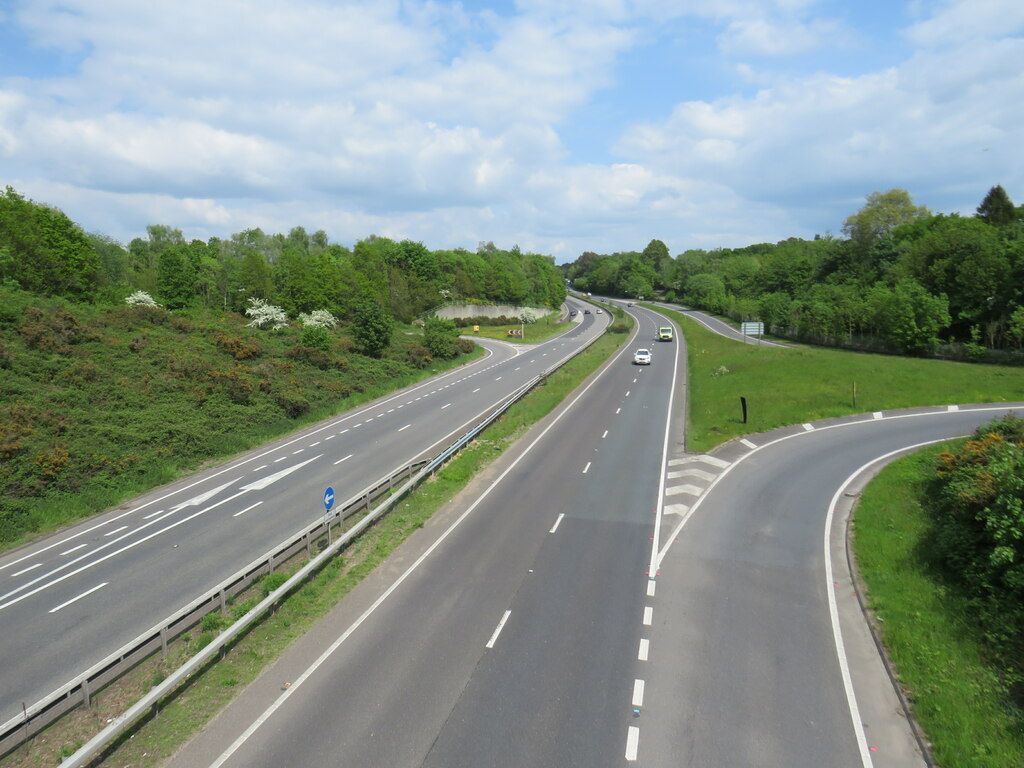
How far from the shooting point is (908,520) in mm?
19906

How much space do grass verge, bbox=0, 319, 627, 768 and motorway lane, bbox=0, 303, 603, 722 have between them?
6.74 feet

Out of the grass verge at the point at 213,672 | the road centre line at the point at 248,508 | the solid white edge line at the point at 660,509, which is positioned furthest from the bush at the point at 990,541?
the road centre line at the point at 248,508


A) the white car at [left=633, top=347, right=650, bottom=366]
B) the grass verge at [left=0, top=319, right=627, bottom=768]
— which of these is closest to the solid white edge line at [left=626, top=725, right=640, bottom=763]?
the grass verge at [left=0, top=319, right=627, bottom=768]

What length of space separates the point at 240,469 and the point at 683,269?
157m

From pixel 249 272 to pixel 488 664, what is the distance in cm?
6829

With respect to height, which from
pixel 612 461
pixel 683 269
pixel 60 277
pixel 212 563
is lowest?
pixel 212 563

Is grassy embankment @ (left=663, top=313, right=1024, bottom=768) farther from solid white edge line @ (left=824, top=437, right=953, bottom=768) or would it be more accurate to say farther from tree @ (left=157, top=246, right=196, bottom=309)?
tree @ (left=157, top=246, right=196, bottom=309)

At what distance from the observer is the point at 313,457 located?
3086 centimetres

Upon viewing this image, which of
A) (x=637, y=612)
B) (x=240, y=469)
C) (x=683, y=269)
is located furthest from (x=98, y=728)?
(x=683, y=269)

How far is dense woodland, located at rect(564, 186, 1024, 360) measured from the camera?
55.3 m

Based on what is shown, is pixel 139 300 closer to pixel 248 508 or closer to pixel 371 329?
pixel 371 329

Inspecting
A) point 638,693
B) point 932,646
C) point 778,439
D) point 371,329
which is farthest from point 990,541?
point 371,329

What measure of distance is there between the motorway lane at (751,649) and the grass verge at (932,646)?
78 cm

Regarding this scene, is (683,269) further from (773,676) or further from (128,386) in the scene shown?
(773,676)
